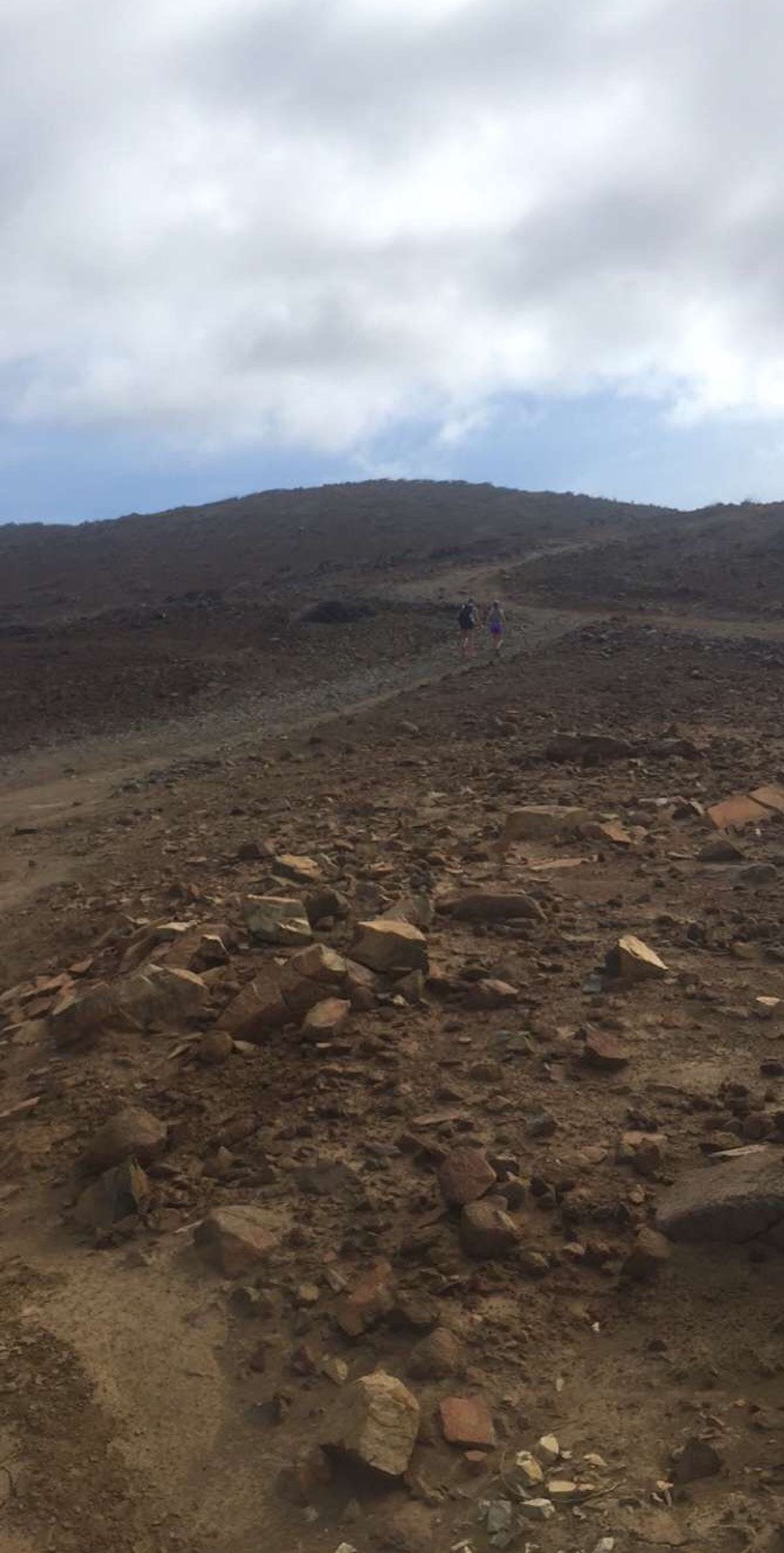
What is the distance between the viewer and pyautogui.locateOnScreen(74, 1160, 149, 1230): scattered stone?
4.59 meters

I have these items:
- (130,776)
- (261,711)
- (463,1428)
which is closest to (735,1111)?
(463,1428)

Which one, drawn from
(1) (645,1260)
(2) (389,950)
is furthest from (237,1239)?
(2) (389,950)

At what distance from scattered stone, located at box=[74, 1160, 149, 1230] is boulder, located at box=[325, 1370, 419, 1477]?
1.38 metres

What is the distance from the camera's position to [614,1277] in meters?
3.93

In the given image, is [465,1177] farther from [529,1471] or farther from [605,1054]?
[529,1471]

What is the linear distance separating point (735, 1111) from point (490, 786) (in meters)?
6.61

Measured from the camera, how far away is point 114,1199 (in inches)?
183

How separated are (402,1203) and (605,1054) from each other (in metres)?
1.23

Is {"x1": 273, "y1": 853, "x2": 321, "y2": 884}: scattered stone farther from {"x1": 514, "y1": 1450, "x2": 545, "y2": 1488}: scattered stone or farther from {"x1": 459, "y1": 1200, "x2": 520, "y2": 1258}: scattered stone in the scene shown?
{"x1": 514, "y1": 1450, "x2": 545, "y2": 1488}: scattered stone

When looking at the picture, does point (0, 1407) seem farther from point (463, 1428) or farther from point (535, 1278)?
point (535, 1278)

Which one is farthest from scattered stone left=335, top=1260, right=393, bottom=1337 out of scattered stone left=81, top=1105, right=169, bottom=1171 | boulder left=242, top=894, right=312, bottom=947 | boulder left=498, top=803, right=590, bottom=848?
boulder left=498, top=803, right=590, bottom=848

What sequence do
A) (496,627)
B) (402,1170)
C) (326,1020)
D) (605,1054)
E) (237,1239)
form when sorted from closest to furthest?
(237,1239) → (402,1170) → (605,1054) → (326,1020) → (496,627)

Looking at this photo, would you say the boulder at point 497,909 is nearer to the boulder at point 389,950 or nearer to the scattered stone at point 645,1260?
the boulder at point 389,950

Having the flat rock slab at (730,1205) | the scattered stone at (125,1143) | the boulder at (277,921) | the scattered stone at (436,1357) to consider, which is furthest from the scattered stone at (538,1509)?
the boulder at (277,921)
